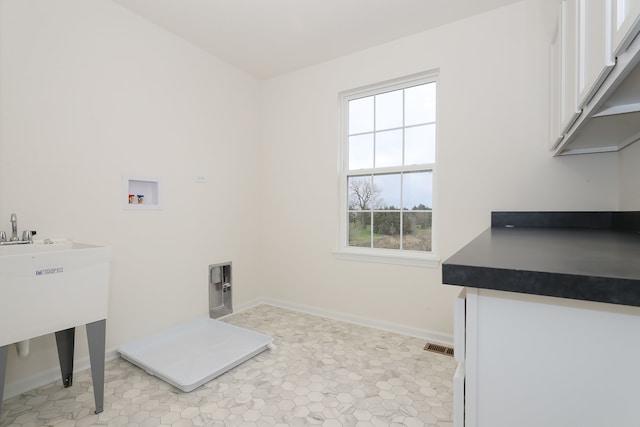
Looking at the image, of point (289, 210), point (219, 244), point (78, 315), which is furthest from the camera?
point (289, 210)

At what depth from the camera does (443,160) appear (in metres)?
2.45

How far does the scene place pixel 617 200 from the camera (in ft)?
6.13

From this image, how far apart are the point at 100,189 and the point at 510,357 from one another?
2.53 m

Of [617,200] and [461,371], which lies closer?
[461,371]

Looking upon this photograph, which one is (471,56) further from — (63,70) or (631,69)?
(63,70)

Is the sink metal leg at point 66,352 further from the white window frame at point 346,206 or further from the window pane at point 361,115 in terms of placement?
the window pane at point 361,115

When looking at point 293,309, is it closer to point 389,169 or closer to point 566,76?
point 389,169

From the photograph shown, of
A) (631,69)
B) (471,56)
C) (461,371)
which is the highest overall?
(471,56)

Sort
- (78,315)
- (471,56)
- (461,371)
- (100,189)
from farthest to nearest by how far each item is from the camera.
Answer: (471,56) < (100,189) < (78,315) < (461,371)

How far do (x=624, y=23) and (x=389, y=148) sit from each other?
2.10 metres

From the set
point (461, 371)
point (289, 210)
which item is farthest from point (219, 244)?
point (461, 371)

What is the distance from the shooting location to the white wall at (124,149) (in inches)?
71.5

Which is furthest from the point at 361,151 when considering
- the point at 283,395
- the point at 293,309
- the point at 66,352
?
the point at 66,352

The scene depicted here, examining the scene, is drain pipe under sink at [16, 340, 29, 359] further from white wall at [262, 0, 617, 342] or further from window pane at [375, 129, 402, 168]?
window pane at [375, 129, 402, 168]
